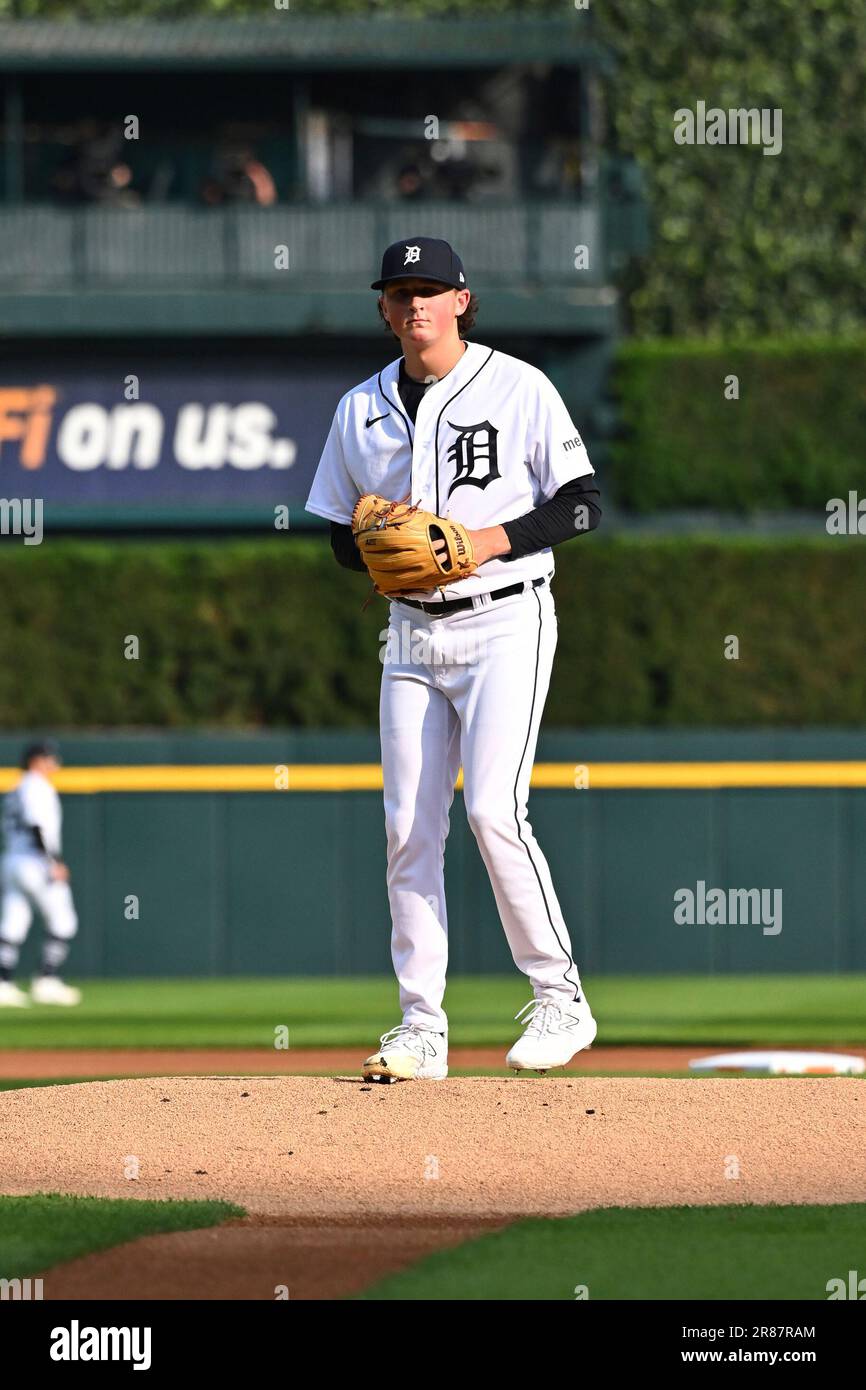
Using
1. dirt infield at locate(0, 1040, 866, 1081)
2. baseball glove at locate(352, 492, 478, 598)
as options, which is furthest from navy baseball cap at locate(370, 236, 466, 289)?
dirt infield at locate(0, 1040, 866, 1081)

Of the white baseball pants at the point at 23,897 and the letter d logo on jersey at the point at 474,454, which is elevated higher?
the white baseball pants at the point at 23,897

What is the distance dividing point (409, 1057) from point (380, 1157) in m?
0.71

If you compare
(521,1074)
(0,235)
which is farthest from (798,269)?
(521,1074)

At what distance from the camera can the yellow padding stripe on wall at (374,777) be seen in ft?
45.9

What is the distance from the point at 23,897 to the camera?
1310 centimetres

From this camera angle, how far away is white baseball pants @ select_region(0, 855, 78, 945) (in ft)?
42.6

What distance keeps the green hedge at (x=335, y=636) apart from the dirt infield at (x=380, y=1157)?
1134cm

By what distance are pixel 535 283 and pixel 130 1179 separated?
14.7 meters

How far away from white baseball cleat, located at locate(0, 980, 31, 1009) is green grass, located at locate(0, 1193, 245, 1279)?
827cm

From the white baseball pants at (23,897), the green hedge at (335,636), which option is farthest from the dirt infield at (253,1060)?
the green hedge at (335,636)

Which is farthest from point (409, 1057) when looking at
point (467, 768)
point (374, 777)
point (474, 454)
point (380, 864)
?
point (380, 864)

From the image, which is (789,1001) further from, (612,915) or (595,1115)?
(595,1115)

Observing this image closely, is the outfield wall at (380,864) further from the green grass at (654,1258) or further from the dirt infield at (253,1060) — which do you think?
the green grass at (654,1258)

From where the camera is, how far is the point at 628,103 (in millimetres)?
21875
